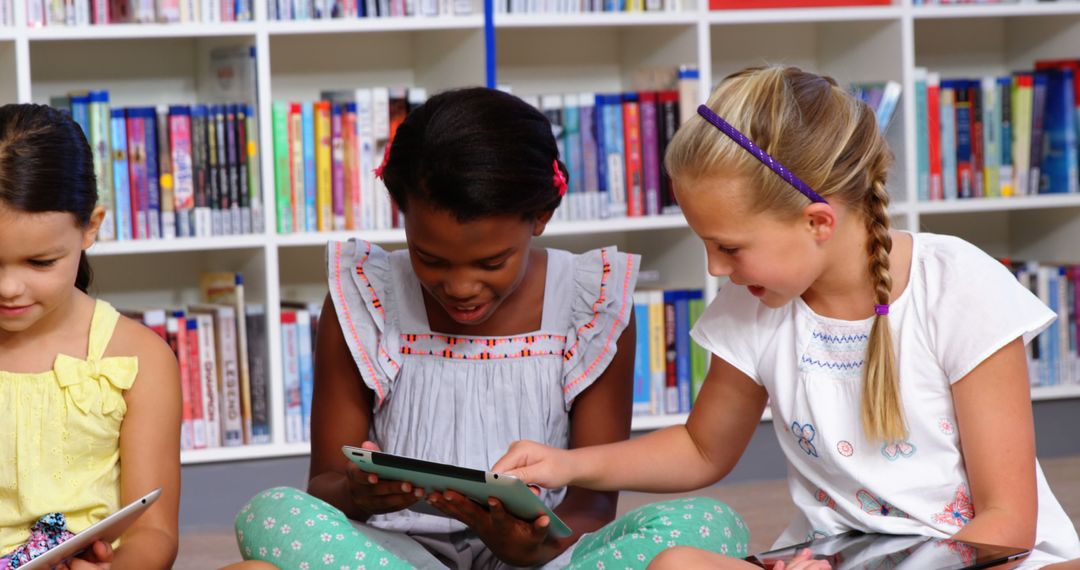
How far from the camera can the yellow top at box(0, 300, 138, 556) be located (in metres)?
1.24

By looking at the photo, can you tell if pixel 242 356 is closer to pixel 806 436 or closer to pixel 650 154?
pixel 650 154

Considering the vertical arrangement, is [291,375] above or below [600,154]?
below

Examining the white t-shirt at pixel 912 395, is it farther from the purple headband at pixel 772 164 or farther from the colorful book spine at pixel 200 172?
the colorful book spine at pixel 200 172

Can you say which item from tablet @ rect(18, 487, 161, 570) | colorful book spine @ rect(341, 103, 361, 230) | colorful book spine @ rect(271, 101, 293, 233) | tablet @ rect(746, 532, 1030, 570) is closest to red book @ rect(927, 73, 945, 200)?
colorful book spine @ rect(341, 103, 361, 230)

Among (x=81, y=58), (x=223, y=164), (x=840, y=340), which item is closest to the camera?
(x=840, y=340)

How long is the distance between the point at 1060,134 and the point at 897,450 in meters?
1.59

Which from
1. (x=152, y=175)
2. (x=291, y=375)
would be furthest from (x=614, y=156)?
(x=152, y=175)

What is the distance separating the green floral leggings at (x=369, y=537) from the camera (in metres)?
1.17

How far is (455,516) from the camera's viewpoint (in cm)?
125

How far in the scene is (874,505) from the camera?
4.07 ft

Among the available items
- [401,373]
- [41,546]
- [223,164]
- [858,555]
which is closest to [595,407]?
[401,373]

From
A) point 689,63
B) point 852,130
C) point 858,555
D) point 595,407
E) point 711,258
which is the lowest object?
point 858,555

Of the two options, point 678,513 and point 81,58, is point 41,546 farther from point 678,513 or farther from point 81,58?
point 81,58

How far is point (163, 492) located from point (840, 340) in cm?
69
